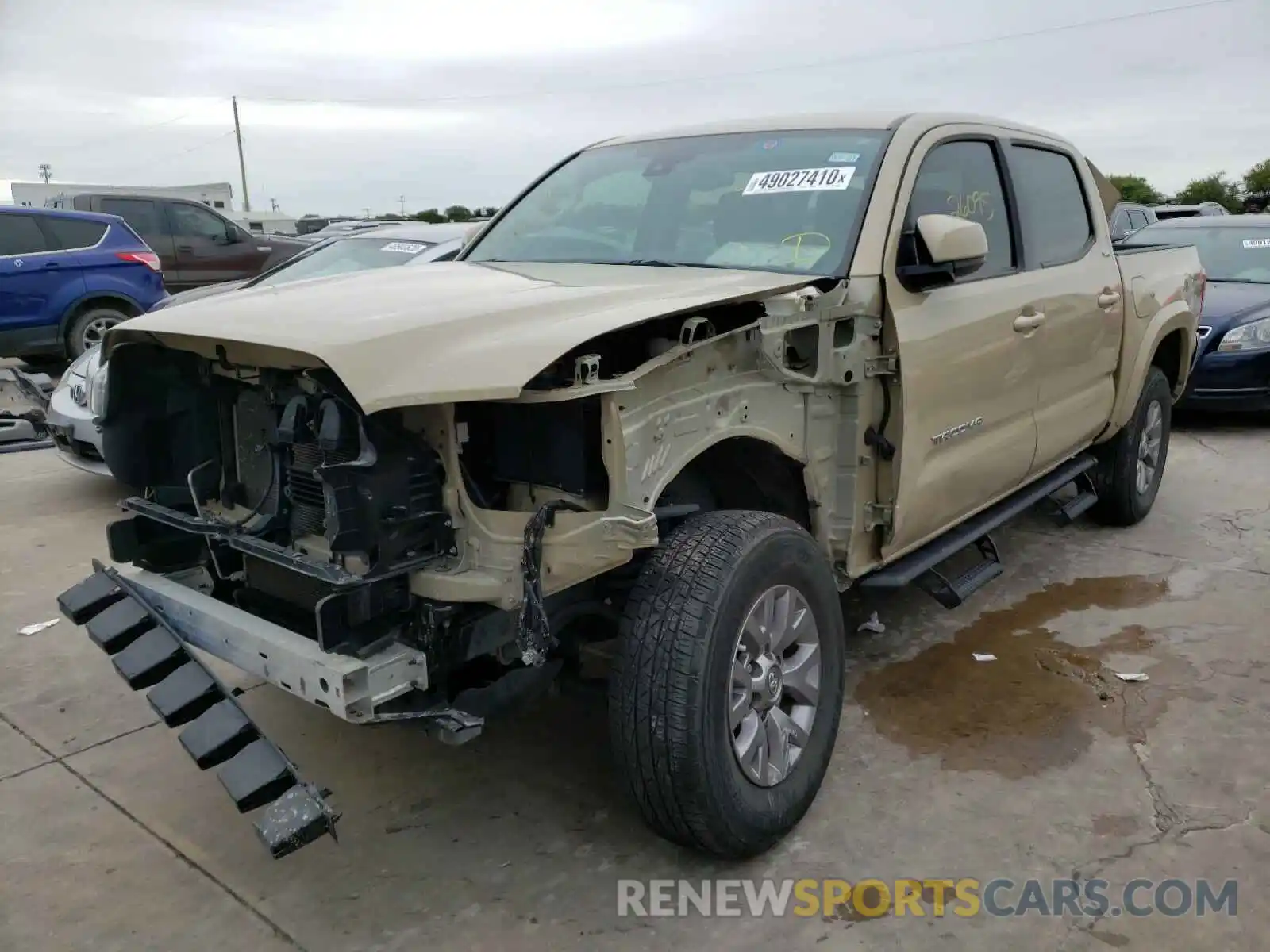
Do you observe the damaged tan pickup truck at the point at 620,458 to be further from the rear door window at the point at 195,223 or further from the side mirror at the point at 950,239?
the rear door window at the point at 195,223

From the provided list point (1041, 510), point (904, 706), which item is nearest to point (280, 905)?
point (904, 706)

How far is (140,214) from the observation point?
13.9 metres

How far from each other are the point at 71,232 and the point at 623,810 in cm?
1002

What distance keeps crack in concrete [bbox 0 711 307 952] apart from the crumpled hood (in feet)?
4.39

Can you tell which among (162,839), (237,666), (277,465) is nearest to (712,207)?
(277,465)

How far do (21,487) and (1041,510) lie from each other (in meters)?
6.26

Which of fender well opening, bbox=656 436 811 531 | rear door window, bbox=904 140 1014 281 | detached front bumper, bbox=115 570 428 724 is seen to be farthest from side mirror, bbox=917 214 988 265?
detached front bumper, bbox=115 570 428 724

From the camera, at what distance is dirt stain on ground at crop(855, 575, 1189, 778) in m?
3.37

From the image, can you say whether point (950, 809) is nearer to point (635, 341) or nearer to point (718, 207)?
point (635, 341)

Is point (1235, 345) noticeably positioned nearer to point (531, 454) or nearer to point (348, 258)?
point (348, 258)

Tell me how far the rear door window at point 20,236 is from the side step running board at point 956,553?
9.82 meters

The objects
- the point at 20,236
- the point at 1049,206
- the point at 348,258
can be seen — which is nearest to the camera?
the point at 1049,206

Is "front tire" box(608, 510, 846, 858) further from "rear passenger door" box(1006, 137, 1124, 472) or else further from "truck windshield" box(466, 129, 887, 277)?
"rear passenger door" box(1006, 137, 1124, 472)

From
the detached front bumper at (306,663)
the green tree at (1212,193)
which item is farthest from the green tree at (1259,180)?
the detached front bumper at (306,663)
